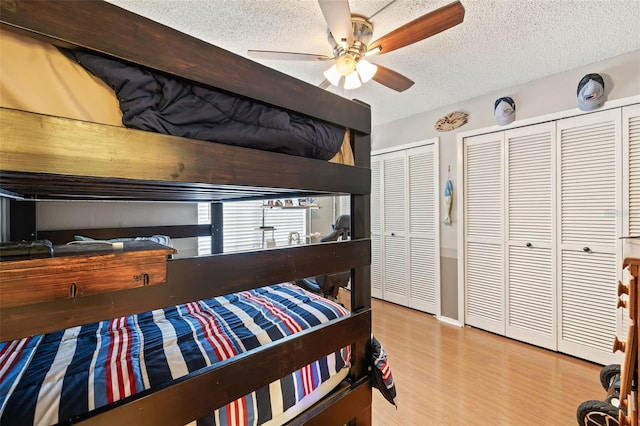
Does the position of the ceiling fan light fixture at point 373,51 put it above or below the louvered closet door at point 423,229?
above

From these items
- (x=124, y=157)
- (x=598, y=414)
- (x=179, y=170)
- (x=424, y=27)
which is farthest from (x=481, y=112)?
(x=124, y=157)

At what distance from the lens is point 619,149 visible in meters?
2.27

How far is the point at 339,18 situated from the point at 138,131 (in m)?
1.29

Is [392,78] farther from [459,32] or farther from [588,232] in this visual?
[588,232]

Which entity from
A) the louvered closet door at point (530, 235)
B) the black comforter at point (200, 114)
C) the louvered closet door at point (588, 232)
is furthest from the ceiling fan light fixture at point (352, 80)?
the louvered closet door at point (588, 232)

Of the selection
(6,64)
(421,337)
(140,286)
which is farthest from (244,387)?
(421,337)

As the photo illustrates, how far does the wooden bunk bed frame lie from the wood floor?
1.11 m

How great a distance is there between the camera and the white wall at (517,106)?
2.28 m

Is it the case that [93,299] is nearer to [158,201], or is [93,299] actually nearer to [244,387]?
[244,387]

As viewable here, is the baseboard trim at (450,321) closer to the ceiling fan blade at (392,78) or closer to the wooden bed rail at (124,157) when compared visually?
the ceiling fan blade at (392,78)

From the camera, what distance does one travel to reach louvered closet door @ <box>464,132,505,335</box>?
299 cm

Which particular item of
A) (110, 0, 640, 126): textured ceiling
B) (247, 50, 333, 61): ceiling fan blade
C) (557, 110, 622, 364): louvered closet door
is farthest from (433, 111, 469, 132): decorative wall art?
(247, 50, 333, 61): ceiling fan blade

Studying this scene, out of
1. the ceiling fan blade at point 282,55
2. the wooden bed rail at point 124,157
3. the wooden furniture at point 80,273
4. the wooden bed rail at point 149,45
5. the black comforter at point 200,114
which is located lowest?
the wooden furniture at point 80,273

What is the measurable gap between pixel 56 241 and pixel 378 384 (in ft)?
7.76
